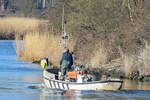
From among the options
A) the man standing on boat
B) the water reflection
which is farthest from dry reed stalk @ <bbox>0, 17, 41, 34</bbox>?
the man standing on boat

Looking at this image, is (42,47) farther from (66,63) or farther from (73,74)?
(73,74)

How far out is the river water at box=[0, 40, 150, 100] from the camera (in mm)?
22422

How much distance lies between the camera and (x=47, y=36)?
37.8 meters

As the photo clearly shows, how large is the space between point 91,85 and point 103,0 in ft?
41.6

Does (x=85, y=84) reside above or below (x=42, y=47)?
below

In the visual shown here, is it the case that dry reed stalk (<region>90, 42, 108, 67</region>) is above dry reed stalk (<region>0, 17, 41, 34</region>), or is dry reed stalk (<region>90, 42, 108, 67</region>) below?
below

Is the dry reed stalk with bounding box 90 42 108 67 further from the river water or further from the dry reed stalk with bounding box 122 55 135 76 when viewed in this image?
the river water

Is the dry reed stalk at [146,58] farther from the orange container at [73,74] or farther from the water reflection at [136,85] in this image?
the orange container at [73,74]

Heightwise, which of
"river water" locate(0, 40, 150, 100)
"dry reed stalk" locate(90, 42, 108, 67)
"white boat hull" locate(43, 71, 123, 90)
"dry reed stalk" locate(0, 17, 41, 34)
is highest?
"dry reed stalk" locate(0, 17, 41, 34)

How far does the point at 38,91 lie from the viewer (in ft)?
80.6

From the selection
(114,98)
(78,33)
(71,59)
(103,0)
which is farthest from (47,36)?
(114,98)

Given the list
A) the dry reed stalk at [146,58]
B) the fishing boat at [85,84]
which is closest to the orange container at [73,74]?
the fishing boat at [85,84]

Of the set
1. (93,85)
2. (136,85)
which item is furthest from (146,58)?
(93,85)

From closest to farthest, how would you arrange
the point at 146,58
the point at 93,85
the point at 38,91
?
the point at 93,85 → the point at 38,91 → the point at 146,58
